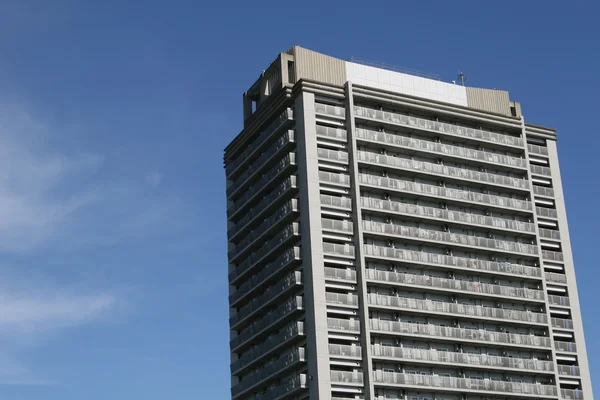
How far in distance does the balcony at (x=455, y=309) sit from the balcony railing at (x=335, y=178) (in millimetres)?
11833

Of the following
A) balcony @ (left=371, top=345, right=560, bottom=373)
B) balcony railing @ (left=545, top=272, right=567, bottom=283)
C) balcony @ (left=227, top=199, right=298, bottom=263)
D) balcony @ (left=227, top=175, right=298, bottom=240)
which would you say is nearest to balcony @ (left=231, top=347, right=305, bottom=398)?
balcony @ (left=371, top=345, right=560, bottom=373)

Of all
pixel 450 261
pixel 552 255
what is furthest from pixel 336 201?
pixel 552 255

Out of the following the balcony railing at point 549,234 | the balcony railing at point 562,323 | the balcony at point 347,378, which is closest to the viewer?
the balcony at point 347,378

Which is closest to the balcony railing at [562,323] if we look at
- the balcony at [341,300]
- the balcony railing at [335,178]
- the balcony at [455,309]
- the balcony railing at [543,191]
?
the balcony at [455,309]

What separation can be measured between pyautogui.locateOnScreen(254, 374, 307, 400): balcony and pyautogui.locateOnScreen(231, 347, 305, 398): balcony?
1.24 m

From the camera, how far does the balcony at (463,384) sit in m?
94.9

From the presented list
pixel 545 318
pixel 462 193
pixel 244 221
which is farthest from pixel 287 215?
pixel 545 318

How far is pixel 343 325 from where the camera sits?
311 feet

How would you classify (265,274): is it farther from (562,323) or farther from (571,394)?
(571,394)

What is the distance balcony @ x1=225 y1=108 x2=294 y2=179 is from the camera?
10462 cm

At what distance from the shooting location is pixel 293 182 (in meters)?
101

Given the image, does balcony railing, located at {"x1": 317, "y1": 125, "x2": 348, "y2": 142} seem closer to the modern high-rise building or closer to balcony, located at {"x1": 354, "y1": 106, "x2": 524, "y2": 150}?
the modern high-rise building

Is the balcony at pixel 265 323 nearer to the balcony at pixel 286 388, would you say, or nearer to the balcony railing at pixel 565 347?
the balcony at pixel 286 388

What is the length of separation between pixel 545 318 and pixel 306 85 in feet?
116
